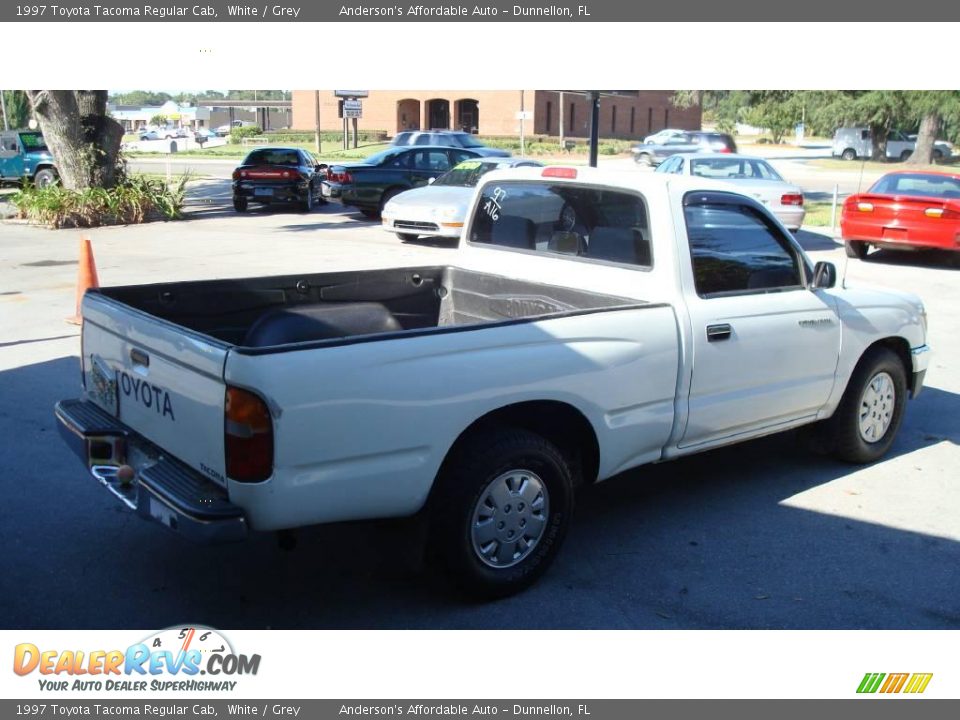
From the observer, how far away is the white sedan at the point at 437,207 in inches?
645

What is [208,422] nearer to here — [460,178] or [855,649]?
[855,649]

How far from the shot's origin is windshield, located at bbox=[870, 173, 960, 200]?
51.3ft

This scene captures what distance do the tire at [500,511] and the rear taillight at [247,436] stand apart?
0.81m

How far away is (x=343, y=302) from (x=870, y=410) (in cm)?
334

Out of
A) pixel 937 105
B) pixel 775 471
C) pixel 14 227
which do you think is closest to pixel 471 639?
pixel 775 471

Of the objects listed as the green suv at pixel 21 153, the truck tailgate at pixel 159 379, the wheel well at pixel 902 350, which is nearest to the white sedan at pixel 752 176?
the wheel well at pixel 902 350

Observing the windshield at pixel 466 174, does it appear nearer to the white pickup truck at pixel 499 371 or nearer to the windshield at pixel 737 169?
the windshield at pixel 737 169

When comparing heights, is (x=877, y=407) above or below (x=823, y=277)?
below

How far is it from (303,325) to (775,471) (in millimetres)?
3111

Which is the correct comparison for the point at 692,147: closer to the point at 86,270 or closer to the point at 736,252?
the point at 86,270

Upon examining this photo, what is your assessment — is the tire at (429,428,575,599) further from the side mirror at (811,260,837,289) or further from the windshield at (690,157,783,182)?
the windshield at (690,157,783,182)

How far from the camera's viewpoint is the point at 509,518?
4.30 meters

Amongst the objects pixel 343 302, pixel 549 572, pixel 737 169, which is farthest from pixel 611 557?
pixel 737 169

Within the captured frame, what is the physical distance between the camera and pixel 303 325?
16.3 feet
